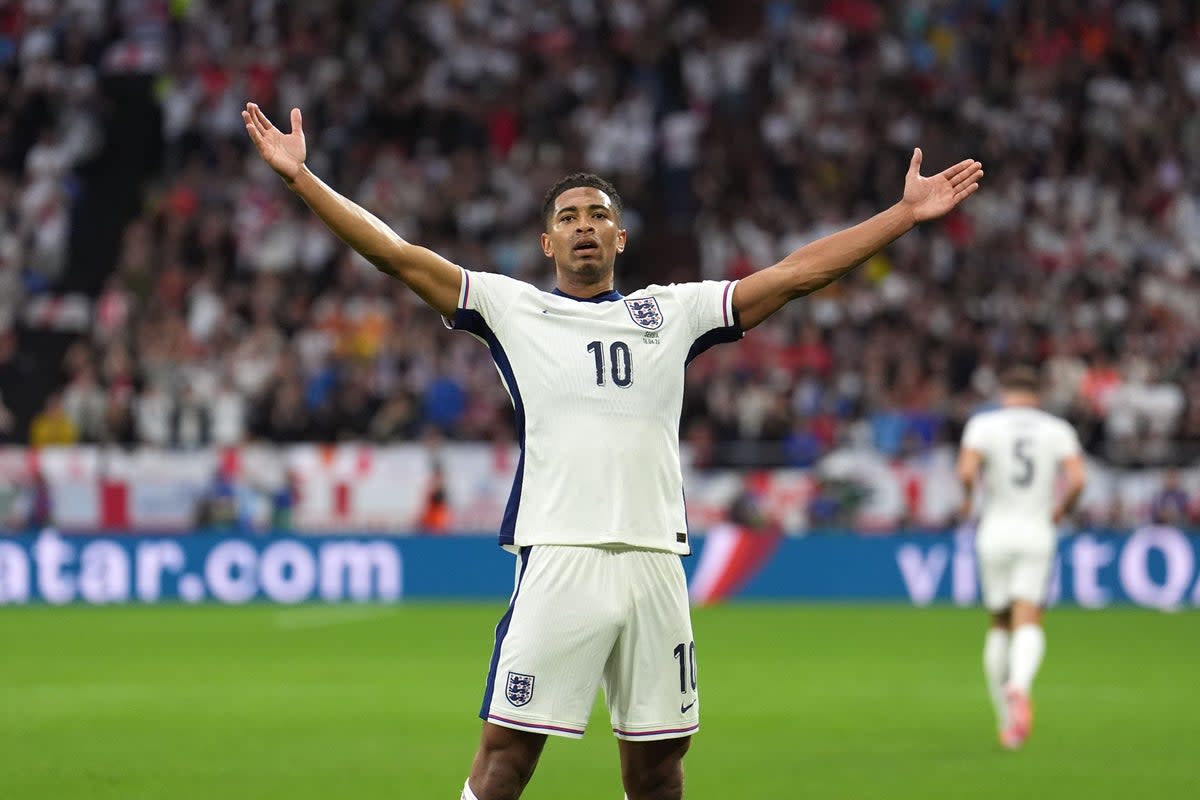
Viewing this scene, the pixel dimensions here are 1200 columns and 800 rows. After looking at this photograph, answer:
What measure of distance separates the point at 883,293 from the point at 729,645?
870cm

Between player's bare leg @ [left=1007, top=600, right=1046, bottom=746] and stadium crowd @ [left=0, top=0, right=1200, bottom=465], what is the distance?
33.6 ft

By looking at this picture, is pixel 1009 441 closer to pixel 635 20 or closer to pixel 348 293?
pixel 348 293

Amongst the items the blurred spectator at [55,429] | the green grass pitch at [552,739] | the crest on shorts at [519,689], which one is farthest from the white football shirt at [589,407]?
the blurred spectator at [55,429]

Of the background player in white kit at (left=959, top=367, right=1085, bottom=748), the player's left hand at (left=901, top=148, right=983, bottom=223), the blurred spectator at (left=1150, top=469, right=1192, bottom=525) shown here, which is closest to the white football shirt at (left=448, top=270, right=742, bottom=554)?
the player's left hand at (left=901, top=148, right=983, bottom=223)

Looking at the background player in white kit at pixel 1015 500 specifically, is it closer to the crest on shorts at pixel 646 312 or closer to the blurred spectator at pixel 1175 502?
the crest on shorts at pixel 646 312

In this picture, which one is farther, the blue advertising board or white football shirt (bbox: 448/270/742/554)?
the blue advertising board

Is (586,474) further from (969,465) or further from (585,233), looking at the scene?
(969,465)

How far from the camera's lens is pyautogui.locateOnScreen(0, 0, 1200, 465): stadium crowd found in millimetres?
21547

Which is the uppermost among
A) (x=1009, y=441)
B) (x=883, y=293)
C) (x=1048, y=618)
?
(x=883, y=293)

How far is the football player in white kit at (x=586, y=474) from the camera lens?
18.1ft

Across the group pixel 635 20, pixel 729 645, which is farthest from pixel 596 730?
pixel 635 20

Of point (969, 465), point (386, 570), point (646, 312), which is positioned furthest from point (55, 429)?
point (646, 312)

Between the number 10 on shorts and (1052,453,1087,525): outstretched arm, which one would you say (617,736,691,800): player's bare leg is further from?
(1052,453,1087,525): outstretched arm

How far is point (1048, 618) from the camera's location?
736 inches
